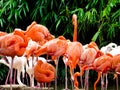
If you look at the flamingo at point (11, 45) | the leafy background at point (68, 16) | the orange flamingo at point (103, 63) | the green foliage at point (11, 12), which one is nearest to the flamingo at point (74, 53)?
the orange flamingo at point (103, 63)

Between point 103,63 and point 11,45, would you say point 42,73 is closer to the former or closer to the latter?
point 11,45

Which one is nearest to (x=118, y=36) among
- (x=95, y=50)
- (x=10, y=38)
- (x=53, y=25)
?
(x=53, y=25)

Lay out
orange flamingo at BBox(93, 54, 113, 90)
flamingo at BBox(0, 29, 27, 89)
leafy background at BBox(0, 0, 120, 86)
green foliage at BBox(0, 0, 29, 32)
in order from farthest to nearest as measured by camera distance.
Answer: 1. green foliage at BBox(0, 0, 29, 32)
2. leafy background at BBox(0, 0, 120, 86)
3. orange flamingo at BBox(93, 54, 113, 90)
4. flamingo at BBox(0, 29, 27, 89)

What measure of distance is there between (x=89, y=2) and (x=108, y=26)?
0.60 metres

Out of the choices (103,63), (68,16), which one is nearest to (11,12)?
(68,16)

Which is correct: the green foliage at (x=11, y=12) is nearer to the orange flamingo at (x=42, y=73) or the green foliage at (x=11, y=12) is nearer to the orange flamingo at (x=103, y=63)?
the orange flamingo at (x=42, y=73)

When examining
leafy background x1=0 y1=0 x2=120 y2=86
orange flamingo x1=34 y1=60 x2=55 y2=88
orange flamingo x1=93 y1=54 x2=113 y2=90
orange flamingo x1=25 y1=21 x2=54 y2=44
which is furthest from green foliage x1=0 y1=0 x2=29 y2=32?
orange flamingo x1=93 y1=54 x2=113 y2=90

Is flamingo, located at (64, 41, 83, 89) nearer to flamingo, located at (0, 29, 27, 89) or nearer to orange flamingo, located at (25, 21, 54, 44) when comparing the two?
orange flamingo, located at (25, 21, 54, 44)

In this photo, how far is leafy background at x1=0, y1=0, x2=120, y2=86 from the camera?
25.6 feet

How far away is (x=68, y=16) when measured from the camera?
8.17m

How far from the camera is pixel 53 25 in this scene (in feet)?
28.2

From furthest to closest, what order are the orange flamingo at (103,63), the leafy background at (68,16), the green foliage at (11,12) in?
the green foliage at (11,12), the leafy background at (68,16), the orange flamingo at (103,63)

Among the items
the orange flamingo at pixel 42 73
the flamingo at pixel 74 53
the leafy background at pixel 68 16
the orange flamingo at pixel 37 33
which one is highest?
the leafy background at pixel 68 16

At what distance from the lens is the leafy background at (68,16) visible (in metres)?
7.81
